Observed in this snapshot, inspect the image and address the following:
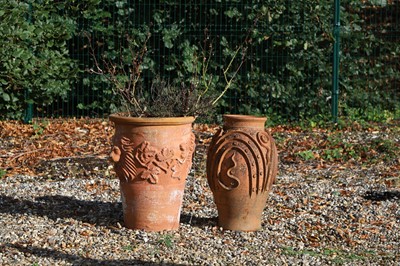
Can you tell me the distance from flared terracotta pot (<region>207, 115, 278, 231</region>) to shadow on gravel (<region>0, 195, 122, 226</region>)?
0.86 meters

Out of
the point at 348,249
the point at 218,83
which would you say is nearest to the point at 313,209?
the point at 348,249

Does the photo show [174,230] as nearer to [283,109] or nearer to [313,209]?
[313,209]

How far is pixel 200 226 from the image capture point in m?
6.33

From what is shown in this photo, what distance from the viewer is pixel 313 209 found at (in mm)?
6910

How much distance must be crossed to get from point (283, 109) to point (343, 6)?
178 centimetres

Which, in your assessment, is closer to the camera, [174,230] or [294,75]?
[174,230]

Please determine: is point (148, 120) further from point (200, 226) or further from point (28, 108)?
point (28, 108)

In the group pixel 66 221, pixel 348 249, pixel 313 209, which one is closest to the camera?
pixel 348 249

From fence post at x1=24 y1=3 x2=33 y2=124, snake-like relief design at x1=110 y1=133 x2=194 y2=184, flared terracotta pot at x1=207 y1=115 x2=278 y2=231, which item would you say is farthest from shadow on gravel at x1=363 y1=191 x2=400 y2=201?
fence post at x1=24 y1=3 x2=33 y2=124

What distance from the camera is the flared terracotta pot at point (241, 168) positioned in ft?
19.8

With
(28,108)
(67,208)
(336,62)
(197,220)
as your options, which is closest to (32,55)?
(28,108)

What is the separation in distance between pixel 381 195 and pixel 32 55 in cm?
517

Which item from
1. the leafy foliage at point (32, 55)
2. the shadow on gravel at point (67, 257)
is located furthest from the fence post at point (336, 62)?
the shadow on gravel at point (67, 257)

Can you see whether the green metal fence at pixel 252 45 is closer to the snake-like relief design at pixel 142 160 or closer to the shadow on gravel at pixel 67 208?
the shadow on gravel at pixel 67 208
